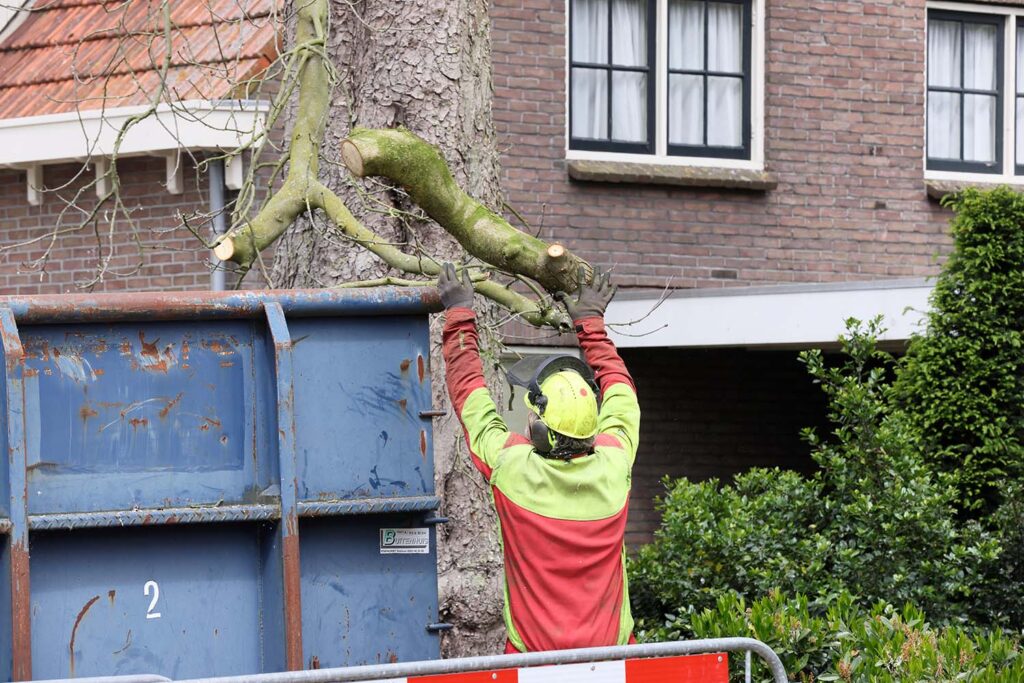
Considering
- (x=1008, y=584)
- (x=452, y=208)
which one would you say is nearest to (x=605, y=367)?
(x=452, y=208)

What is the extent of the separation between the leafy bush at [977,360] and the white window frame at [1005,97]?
4098 millimetres

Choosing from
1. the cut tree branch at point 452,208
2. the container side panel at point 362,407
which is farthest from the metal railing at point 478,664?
the cut tree branch at point 452,208

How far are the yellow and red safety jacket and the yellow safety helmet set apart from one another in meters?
0.12

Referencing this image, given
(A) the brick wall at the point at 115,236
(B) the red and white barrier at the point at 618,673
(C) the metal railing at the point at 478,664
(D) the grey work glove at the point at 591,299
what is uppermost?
(A) the brick wall at the point at 115,236

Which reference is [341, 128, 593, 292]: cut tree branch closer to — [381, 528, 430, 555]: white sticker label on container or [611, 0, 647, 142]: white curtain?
[381, 528, 430, 555]: white sticker label on container

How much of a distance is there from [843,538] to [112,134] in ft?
18.3

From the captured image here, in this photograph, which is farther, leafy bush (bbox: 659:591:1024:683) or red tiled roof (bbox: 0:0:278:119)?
red tiled roof (bbox: 0:0:278:119)

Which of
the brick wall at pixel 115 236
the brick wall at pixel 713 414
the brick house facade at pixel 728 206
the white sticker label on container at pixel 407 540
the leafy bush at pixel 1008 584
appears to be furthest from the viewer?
the brick wall at pixel 713 414

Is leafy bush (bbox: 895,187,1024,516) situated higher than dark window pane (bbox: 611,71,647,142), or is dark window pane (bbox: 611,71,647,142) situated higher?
dark window pane (bbox: 611,71,647,142)

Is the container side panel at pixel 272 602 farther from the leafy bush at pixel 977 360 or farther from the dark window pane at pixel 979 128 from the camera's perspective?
the dark window pane at pixel 979 128

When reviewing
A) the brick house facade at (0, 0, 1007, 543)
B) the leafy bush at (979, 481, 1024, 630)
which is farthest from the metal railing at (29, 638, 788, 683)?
the brick house facade at (0, 0, 1007, 543)

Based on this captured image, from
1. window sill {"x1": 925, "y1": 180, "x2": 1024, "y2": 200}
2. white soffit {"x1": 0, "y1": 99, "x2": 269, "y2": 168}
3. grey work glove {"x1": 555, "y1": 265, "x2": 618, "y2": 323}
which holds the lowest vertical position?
grey work glove {"x1": 555, "y1": 265, "x2": 618, "y2": 323}

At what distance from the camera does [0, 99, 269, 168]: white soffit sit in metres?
10.4

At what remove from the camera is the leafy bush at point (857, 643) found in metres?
6.20
